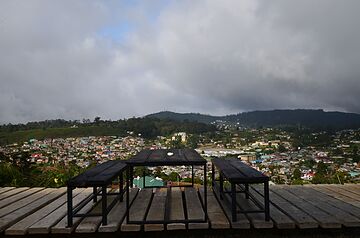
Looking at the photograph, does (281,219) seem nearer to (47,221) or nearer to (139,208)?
(139,208)

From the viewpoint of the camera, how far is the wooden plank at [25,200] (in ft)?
12.8

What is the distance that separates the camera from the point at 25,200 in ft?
14.7

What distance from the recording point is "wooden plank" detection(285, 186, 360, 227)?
329cm

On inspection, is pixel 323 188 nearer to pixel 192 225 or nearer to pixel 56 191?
pixel 192 225

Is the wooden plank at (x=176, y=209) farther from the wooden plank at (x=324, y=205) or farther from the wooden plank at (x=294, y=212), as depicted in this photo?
the wooden plank at (x=324, y=205)

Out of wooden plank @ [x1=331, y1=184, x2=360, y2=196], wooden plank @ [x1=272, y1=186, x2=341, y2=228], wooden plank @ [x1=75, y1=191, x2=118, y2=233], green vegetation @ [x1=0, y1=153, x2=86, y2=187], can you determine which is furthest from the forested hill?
wooden plank @ [x1=75, y1=191, x2=118, y2=233]

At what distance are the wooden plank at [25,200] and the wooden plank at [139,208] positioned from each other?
4.61 feet

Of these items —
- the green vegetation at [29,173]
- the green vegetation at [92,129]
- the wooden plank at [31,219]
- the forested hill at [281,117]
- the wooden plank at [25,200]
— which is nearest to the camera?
the wooden plank at [31,219]

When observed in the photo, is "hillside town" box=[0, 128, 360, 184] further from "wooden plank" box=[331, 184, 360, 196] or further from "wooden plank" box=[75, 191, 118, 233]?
"wooden plank" box=[75, 191, 118, 233]

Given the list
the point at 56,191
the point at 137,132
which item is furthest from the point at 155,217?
the point at 137,132

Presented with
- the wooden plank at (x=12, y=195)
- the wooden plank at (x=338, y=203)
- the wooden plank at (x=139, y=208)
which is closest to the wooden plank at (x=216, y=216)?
the wooden plank at (x=139, y=208)

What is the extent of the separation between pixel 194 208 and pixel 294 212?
1.11m

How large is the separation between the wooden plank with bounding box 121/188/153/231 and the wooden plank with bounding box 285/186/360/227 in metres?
2.03

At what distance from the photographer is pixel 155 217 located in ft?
11.6
